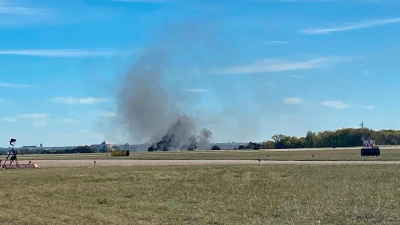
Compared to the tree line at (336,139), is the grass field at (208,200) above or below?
below

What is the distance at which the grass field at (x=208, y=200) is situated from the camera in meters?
15.9

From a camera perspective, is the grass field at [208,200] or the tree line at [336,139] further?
the tree line at [336,139]

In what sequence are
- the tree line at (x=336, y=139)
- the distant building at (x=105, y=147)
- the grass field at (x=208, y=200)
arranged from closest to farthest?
the grass field at (x=208, y=200)
the tree line at (x=336, y=139)
the distant building at (x=105, y=147)

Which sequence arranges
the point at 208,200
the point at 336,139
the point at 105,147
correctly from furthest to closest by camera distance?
the point at 105,147 < the point at 336,139 < the point at 208,200

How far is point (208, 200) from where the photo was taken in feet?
67.6

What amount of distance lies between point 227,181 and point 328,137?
348 ft

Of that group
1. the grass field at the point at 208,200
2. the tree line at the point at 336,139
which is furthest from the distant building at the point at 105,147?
the grass field at the point at 208,200

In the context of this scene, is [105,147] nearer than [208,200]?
No

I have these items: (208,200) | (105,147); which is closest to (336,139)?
(105,147)

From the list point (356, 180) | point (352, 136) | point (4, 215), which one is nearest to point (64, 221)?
point (4, 215)

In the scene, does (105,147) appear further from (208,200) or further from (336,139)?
(208,200)

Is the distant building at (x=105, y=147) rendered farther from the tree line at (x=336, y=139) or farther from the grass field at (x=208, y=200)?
the grass field at (x=208, y=200)

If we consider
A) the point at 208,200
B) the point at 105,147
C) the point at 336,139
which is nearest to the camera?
the point at 208,200

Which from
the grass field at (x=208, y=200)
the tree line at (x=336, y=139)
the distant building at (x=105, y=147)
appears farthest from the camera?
the distant building at (x=105, y=147)
